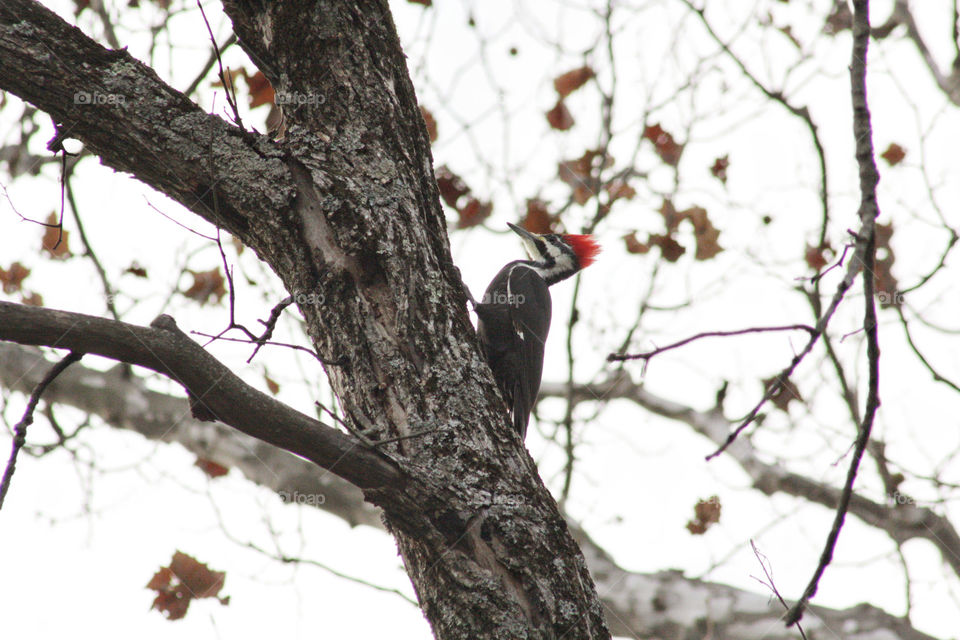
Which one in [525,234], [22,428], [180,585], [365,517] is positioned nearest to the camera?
[22,428]

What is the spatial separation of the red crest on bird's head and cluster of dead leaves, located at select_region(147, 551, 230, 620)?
273 cm

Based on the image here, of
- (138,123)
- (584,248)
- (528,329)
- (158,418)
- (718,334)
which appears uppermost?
(584,248)

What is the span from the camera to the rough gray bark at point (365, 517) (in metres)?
4.28

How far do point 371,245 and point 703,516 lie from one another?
3.44 metres

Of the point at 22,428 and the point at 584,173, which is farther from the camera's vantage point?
the point at 584,173

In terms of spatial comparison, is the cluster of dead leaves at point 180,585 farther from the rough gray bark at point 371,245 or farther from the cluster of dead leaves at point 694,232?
the cluster of dead leaves at point 694,232

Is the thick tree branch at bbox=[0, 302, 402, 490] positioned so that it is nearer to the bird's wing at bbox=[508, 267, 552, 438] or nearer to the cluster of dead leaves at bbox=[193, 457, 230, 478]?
the bird's wing at bbox=[508, 267, 552, 438]

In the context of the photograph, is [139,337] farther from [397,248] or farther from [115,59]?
[115,59]

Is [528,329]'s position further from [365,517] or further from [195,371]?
[195,371]

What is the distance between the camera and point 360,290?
210cm

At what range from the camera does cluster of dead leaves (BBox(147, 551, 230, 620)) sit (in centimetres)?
376

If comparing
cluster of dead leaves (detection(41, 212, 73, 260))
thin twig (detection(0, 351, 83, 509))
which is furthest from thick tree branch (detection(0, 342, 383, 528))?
thin twig (detection(0, 351, 83, 509))

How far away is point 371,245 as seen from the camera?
6.93 feet

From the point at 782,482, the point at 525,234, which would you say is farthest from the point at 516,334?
the point at 782,482
